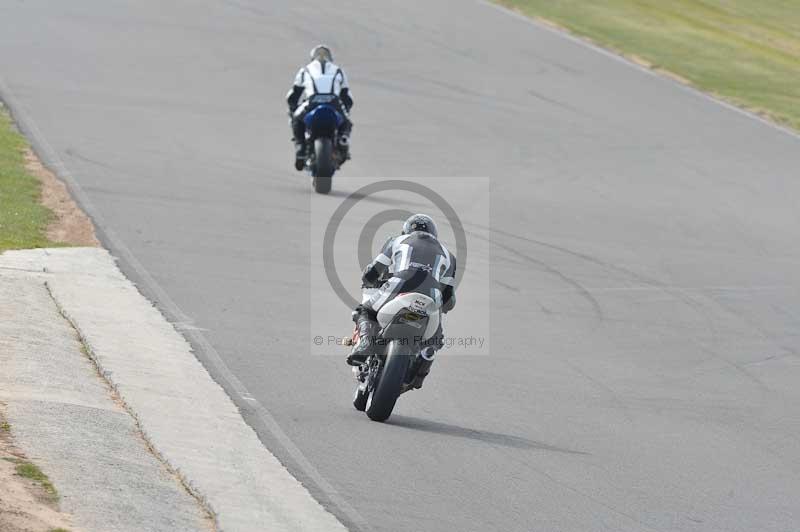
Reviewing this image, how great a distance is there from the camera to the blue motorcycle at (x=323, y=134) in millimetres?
21594

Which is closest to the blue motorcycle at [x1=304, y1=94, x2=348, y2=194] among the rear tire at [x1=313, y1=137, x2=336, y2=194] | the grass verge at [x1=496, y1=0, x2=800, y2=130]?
the rear tire at [x1=313, y1=137, x2=336, y2=194]

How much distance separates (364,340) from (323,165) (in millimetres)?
10217

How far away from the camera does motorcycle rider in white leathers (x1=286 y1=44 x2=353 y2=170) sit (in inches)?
862

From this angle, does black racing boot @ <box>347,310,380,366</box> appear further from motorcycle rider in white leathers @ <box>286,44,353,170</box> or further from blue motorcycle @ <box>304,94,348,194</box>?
motorcycle rider in white leathers @ <box>286,44,353,170</box>

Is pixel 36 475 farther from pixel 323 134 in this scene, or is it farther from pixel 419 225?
pixel 323 134

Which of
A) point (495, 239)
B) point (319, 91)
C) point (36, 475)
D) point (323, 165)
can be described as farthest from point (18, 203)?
point (36, 475)

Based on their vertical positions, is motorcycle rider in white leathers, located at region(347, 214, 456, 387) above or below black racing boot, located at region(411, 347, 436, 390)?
above

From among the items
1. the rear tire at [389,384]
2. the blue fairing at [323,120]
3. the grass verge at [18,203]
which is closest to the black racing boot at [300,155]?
the blue fairing at [323,120]

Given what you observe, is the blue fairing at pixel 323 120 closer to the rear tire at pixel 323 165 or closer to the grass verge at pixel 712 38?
the rear tire at pixel 323 165

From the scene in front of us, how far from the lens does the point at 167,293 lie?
49.9ft

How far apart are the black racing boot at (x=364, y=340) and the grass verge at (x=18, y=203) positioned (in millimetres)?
5564

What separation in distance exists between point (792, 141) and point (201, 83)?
38.7 feet

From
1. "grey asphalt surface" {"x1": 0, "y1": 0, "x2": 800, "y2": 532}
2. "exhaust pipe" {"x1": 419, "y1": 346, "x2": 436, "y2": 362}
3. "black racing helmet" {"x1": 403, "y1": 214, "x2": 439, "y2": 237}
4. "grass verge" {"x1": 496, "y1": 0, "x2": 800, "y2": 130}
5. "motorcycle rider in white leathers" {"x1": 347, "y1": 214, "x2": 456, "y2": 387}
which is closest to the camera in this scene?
"grey asphalt surface" {"x1": 0, "y1": 0, "x2": 800, "y2": 532}

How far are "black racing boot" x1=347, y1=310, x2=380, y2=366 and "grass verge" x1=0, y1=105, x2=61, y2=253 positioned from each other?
5.56m
